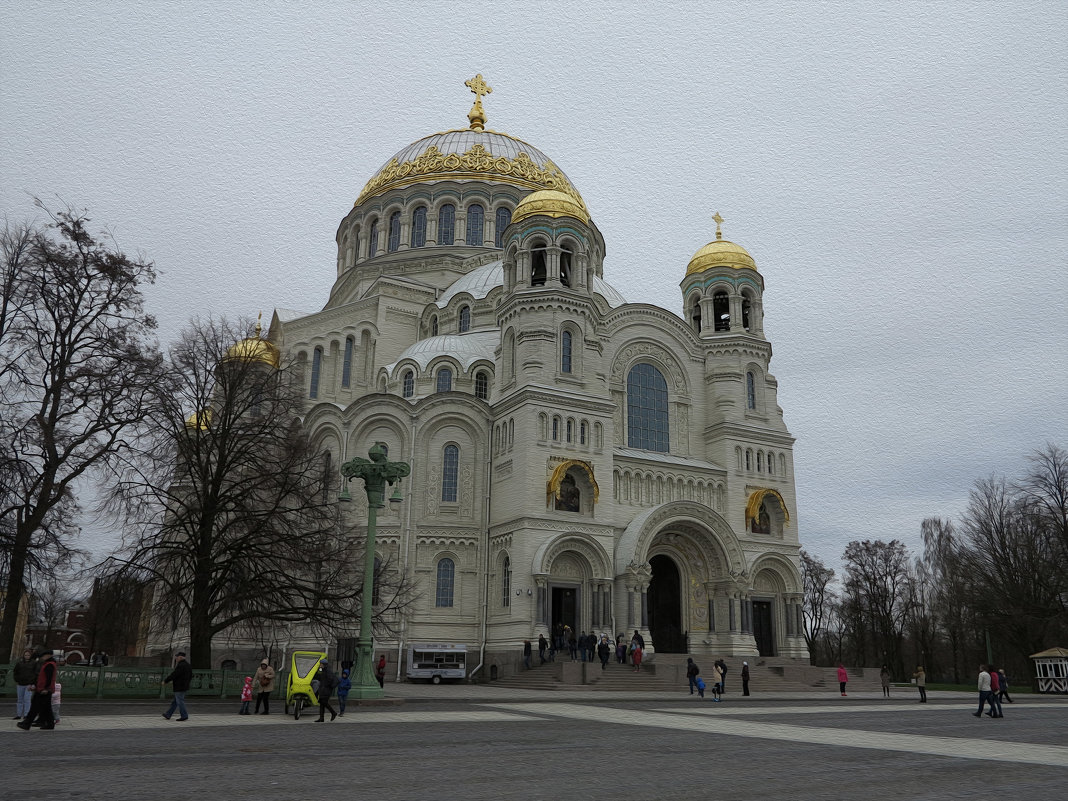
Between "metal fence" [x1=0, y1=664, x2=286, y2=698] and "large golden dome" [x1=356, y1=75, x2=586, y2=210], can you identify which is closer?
"metal fence" [x1=0, y1=664, x2=286, y2=698]

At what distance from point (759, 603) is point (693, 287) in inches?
625


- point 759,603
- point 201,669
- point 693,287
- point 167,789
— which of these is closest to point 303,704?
point 201,669

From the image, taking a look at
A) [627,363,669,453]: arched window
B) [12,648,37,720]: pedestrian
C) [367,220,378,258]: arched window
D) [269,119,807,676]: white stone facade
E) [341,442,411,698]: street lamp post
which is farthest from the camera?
[367,220,378,258]: arched window

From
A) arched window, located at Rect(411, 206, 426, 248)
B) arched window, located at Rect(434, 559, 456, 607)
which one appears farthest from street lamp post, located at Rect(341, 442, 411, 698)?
arched window, located at Rect(411, 206, 426, 248)

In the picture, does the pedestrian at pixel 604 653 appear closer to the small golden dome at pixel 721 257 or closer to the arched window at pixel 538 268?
the arched window at pixel 538 268

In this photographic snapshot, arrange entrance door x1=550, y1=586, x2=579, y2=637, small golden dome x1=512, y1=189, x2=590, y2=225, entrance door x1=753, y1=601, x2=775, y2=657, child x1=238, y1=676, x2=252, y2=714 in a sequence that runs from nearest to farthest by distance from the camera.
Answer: child x1=238, y1=676, x2=252, y2=714, entrance door x1=550, y1=586, x2=579, y2=637, entrance door x1=753, y1=601, x2=775, y2=657, small golden dome x1=512, y1=189, x2=590, y2=225

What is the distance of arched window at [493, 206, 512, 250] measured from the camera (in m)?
50.8

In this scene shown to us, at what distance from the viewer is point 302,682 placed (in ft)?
56.6

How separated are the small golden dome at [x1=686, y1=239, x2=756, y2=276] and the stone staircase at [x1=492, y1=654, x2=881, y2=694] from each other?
61.7 feet

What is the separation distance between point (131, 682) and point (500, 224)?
117ft

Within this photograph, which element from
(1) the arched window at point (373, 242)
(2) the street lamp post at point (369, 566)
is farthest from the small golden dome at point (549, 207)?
(2) the street lamp post at point (369, 566)

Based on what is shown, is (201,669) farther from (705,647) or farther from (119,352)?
(705,647)

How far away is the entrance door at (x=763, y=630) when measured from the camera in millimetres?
38531

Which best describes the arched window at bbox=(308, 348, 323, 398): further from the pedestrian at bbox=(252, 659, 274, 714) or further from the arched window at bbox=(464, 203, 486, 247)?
the pedestrian at bbox=(252, 659, 274, 714)
